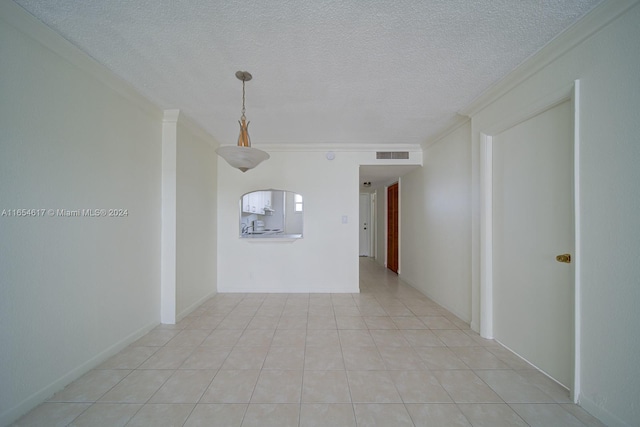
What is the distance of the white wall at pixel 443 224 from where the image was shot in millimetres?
2932

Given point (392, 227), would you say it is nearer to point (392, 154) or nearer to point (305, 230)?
point (392, 154)

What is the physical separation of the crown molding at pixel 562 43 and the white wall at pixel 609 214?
0.04 ft

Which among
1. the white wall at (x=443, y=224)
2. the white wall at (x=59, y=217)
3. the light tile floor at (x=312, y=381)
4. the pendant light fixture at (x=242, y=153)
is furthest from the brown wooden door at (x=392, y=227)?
the white wall at (x=59, y=217)

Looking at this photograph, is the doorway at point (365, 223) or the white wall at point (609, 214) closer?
the white wall at point (609, 214)

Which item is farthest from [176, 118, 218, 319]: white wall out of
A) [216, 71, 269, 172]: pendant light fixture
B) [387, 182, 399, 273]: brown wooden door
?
[387, 182, 399, 273]: brown wooden door

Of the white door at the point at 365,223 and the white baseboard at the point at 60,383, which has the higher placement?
the white door at the point at 365,223

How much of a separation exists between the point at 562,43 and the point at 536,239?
143 cm

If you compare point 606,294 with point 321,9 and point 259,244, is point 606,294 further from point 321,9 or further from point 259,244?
point 259,244

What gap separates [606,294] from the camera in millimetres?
1433

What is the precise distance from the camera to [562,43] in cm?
165

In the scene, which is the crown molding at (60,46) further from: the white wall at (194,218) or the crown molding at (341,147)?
the crown molding at (341,147)

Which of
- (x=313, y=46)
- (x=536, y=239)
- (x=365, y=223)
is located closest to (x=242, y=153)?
(x=313, y=46)

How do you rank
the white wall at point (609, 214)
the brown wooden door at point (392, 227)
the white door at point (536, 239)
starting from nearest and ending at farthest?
the white wall at point (609, 214), the white door at point (536, 239), the brown wooden door at point (392, 227)

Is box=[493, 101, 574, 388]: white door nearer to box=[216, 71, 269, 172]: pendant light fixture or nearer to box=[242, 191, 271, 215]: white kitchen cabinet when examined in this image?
box=[216, 71, 269, 172]: pendant light fixture
